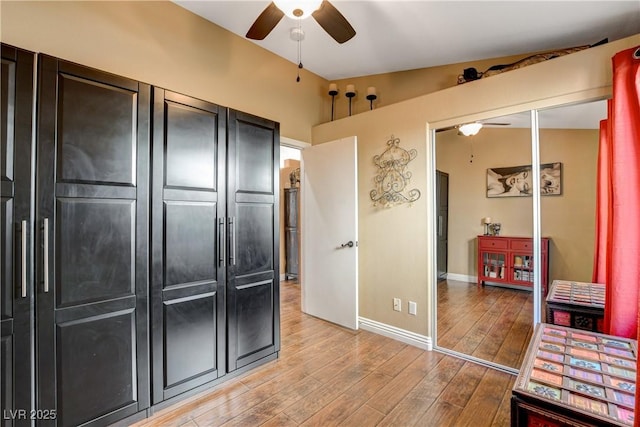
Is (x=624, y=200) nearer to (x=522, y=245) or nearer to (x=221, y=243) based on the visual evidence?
(x=522, y=245)

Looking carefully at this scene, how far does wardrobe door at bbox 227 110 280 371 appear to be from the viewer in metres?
2.27

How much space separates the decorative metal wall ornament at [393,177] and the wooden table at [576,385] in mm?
1720

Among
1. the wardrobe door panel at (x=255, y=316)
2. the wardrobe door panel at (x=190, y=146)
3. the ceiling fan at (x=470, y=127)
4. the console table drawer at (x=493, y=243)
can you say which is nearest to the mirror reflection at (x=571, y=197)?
the console table drawer at (x=493, y=243)

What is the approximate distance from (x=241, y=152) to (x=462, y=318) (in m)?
2.46

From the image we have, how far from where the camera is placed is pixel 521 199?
7.79 feet

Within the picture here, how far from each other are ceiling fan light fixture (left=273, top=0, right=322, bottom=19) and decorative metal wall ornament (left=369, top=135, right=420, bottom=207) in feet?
5.22

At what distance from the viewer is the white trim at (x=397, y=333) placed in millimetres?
2819

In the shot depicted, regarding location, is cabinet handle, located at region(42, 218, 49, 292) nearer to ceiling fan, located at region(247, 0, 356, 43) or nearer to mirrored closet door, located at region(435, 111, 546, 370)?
ceiling fan, located at region(247, 0, 356, 43)

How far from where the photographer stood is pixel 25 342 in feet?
4.75

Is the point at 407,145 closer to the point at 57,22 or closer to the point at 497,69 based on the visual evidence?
the point at 497,69

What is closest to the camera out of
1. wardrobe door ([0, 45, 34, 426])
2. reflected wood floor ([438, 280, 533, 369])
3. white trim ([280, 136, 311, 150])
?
wardrobe door ([0, 45, 34, 426])

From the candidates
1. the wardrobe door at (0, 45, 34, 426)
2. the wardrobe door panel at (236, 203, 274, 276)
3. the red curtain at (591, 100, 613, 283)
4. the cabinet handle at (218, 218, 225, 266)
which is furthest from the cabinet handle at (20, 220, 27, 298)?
the red curtain at (591, 100, 613, 283)

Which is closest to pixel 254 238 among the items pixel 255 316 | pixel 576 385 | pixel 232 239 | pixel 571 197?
pixel 232 239

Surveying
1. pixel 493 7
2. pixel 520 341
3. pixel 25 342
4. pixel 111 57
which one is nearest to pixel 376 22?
pixel 493 7
